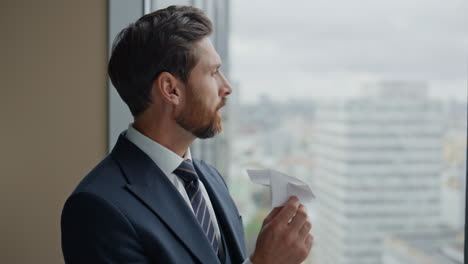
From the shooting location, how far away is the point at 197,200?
3.72ft

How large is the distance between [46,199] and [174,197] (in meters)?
0.64

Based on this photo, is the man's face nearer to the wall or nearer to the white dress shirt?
the white dress shirt

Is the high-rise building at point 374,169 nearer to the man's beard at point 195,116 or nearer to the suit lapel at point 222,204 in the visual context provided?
the suit lapel at point 222,204

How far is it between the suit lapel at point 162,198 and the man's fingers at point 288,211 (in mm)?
167

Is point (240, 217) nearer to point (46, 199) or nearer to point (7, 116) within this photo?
point (46, 199)

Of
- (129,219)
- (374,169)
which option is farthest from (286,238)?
(374,169)

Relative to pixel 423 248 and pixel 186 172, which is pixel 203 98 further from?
pixel 423 248

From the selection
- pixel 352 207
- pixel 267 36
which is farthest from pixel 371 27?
pixel 352 207

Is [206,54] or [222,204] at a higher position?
[206,54]

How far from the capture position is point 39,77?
1.47m

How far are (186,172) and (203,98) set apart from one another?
0.59 feet

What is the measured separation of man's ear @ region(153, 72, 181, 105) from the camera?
1.10 meters

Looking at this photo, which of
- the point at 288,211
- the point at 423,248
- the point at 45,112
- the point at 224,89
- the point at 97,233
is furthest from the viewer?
the point at 423,248

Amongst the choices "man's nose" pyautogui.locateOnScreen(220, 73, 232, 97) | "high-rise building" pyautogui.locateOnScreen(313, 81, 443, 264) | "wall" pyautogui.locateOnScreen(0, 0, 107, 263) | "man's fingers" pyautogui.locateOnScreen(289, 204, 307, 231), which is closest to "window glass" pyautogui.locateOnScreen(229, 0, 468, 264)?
"high-rise building" pyautogui.locateOnScreen(313, 81, 443, 264)
